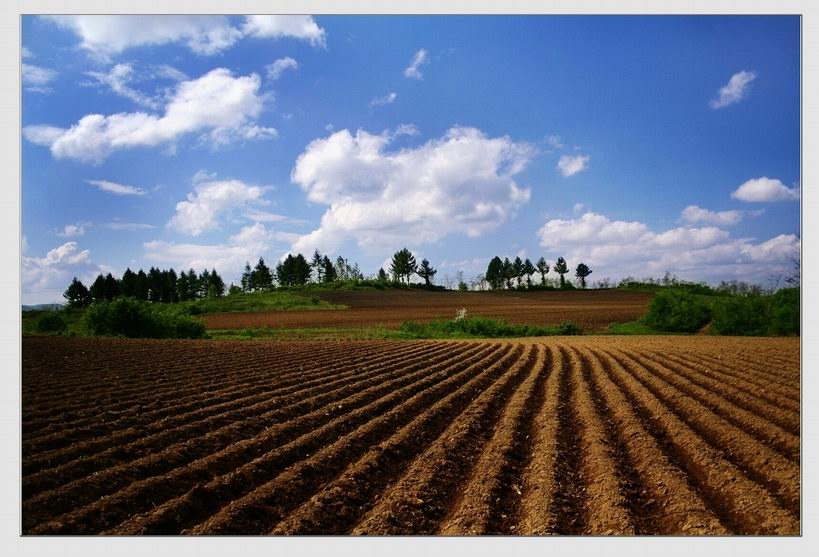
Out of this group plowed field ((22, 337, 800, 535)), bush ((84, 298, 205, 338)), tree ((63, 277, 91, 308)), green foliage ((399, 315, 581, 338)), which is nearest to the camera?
plowed field ((22, 337, 800, 535))

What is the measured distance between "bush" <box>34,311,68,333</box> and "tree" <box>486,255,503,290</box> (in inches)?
2814

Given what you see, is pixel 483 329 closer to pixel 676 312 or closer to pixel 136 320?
pixel 676 312

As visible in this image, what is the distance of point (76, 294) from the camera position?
631 cm

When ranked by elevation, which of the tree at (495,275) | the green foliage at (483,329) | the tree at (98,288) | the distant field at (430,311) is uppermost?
the tree at (495,275)

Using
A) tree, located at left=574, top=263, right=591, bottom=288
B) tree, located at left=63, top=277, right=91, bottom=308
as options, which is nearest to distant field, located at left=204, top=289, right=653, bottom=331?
tree, located at left=574, top=263, right=591, bottom=288

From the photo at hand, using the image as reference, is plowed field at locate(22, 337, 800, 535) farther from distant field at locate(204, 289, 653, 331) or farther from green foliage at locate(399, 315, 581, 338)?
distant field at locate(204, 289, 653, 331)

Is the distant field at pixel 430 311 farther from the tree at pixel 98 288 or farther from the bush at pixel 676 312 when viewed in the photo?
the tree at pixel 98 288

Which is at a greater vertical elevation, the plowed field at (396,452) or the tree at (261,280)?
the tree at (261,280)

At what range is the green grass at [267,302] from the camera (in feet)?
→ 152

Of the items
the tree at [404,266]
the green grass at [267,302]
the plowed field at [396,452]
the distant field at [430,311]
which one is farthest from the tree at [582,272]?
the tree at [404,266]

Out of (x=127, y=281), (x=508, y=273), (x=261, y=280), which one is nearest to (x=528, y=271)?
(x=508, y=273)

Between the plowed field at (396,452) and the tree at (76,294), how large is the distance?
2.09ft

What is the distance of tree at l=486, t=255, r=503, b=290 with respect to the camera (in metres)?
77.5

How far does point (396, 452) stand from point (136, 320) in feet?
53.3
